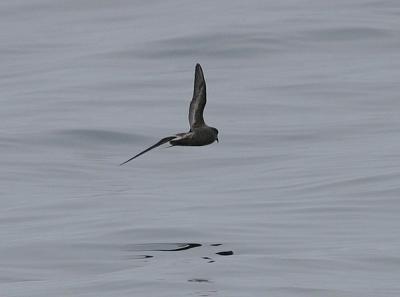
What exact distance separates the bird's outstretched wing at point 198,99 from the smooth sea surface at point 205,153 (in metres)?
1.71

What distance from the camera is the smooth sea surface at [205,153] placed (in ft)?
75.0

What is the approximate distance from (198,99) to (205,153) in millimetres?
13000

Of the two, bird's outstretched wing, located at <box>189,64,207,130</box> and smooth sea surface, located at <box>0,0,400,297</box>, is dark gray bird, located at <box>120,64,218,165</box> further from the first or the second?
smooth sea surface, located at <box>0,0,400,297</box>

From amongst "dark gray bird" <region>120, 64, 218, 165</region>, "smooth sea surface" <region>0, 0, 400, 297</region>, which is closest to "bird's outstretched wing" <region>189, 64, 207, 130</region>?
"dark gray bird" <region>120, 64, 218, 165</region>

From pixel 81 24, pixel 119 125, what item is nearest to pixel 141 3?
pixel 81 24

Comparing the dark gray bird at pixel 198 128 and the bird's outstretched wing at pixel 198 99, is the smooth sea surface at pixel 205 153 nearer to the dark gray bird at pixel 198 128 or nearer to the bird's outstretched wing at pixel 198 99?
the dark gray bird at pixel 198 128

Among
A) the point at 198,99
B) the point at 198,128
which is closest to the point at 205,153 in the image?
the point at 198,128

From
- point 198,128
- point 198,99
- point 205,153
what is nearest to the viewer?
point 198,99

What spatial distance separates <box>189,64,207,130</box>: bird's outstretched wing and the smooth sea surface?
171 centimetres

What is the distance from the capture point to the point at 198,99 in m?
22.0

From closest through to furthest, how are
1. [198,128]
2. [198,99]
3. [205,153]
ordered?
[198,99] → [198,128] → [205,153]

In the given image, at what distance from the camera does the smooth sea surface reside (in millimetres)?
22859

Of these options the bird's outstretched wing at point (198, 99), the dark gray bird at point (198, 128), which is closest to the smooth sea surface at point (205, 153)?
the dark gray bird at point (198, 128)

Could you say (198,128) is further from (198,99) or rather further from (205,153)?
(205,153)
